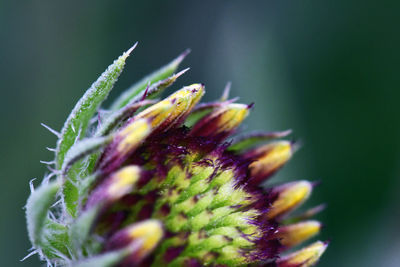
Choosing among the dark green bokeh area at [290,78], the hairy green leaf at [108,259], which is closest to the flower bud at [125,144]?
the hairy green leaf at [108,259]

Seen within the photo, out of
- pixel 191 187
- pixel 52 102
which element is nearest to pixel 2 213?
pixel 52 102

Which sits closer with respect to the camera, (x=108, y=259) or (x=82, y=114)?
(x=108, y=259)

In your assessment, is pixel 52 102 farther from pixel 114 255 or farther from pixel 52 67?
pixel 114 255

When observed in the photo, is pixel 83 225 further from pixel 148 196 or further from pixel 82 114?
pixel 82 114

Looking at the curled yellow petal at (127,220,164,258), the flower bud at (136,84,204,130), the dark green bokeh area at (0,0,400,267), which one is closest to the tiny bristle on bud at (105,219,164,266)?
the curled yellow petal at (127,220,164,258)

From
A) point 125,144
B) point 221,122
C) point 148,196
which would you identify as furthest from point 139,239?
point 221,122

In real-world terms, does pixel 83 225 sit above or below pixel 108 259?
above

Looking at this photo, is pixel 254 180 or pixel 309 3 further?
pixel 309 3
